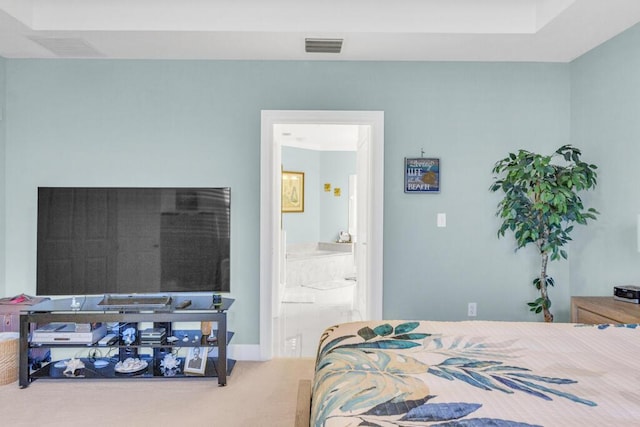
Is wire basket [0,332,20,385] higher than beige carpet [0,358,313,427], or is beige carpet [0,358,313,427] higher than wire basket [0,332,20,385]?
wire basket [0,332,20,385]

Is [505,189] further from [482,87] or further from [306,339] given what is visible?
[306,339]

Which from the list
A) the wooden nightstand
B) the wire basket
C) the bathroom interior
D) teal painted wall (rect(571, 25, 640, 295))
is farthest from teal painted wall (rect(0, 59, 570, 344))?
the bathroom interior

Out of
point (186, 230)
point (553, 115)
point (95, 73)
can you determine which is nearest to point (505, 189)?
point (553, 115)

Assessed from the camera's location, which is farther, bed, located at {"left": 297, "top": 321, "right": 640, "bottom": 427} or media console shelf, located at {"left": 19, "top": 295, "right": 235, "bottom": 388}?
media console shelf, located at {"left": 19, "top": 295, "right": 235, "bottom": 388}

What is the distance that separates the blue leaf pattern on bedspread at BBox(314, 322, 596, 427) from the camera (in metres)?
1.12

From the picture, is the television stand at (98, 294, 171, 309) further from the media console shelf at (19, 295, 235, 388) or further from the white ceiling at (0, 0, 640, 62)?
the white ceiling at (0, 0, 640, 62)

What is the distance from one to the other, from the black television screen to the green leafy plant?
2.21 meters

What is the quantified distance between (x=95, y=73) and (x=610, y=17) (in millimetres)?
3780

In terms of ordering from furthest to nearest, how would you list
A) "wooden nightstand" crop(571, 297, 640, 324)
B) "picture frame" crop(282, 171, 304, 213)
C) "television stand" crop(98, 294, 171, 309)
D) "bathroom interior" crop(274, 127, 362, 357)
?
"picture frame" crop(282, 171, 304, 213), "bathroom interior" crop(274, 127, 362, 357), "television stand" crop(98, 294, 171, 309), "wooden nightstand" crop(571, 297, 640, 324)

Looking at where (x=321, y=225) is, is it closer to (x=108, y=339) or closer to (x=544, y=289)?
(x=544, y=289)

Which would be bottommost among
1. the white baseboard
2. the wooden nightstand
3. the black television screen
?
the white baseboard

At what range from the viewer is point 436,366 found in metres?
1.46

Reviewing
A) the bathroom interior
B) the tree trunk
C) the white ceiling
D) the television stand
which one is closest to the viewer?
the white ceiling

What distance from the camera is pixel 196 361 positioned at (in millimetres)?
3211
